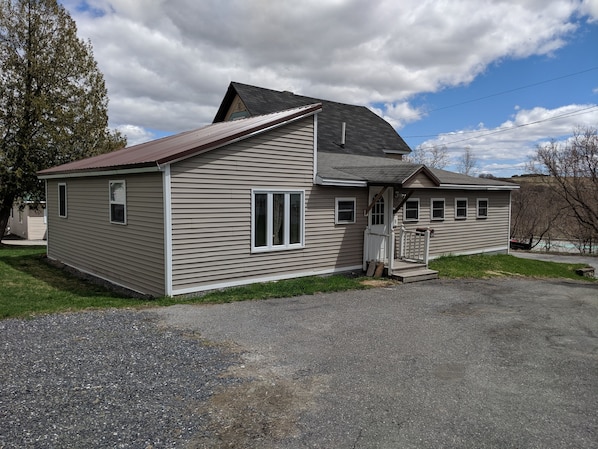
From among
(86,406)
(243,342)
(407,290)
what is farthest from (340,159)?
(86,406)

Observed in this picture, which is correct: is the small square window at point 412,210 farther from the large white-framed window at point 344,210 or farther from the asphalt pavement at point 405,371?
the asphalt pavement at point 405,371

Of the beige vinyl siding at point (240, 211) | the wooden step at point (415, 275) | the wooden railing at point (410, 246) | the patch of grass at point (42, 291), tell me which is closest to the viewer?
the patch of grass at point (42, 291)

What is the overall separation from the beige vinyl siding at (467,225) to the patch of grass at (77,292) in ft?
15.9

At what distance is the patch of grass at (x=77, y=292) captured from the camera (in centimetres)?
777

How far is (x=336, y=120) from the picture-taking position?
20.4 m

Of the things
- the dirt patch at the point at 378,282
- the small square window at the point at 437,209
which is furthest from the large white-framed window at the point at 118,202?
the small square window at the point at 437,209

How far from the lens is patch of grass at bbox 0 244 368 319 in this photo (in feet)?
25.5

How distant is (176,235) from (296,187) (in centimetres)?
322

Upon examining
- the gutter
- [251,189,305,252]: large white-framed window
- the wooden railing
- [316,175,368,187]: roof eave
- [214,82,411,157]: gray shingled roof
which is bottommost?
the wooden railing

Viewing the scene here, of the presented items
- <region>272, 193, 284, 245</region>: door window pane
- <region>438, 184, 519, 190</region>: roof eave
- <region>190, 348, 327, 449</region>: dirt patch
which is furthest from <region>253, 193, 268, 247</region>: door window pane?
<region>438, 184, 519, 190</region>: roof eave

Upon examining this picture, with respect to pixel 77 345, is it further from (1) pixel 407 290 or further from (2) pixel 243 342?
(1) pixel 407 290

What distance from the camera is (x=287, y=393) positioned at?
4453mm

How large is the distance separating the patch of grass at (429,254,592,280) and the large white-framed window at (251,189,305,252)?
4.72 m

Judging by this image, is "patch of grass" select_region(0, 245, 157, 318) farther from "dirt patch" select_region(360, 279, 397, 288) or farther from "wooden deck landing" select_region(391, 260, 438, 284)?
"wooden deck landing" select_region(391, 260, 438, 284)
